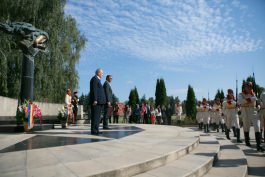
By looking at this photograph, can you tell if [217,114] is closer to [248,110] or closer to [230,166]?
[248,110]

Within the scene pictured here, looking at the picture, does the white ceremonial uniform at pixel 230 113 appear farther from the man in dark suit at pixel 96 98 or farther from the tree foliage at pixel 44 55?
the tree foliage at pixel 44 55

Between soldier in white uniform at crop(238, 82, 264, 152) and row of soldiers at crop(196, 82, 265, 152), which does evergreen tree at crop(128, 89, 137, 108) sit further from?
soldier in white uniform at crop(238, 82, 264, 152)

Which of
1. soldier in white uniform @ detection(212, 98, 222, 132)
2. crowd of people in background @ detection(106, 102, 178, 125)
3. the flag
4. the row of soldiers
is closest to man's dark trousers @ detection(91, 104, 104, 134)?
the flag

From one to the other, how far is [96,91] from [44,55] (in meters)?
15.5

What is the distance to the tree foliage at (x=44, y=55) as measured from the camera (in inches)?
779

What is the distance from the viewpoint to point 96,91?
27.7ft

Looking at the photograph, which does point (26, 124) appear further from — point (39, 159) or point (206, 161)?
point (206, 161)

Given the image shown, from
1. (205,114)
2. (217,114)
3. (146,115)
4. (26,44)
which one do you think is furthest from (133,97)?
(26,44)

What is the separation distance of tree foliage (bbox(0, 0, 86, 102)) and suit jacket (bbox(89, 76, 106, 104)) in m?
13.3

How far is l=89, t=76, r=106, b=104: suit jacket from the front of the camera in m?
8.39

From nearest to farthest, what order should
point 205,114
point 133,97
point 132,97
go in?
point 205,114, point 133,97, point 132,97

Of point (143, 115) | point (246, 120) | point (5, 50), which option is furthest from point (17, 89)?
point (246, 120)

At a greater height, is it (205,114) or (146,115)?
(205,114)

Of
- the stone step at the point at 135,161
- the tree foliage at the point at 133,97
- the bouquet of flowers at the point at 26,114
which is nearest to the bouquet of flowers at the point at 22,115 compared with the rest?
the bouquet of flowers at the point at 26,114
